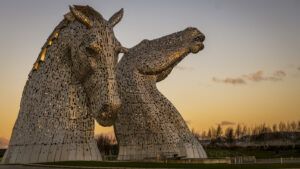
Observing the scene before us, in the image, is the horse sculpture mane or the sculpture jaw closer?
the horse sculpture mane

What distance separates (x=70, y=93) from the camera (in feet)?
64.8

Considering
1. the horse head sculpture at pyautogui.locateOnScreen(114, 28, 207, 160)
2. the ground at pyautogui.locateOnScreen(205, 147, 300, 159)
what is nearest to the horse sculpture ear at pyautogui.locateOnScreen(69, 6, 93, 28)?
the horse head sculpture at pyautogui.locateOnScreen(114, 28, 207, 160)

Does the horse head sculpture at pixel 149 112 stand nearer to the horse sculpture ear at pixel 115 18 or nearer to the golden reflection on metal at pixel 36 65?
the horse sculpture ear at pixel 115 18

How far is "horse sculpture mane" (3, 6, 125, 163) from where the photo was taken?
724 inches

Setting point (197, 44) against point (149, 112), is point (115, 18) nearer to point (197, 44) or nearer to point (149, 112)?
point (149, 112)

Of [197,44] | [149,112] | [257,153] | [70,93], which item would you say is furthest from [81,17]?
[257,153]

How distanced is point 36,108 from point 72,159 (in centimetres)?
290

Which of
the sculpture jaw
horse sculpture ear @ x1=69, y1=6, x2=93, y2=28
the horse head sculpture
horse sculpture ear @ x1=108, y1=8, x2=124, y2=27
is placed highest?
the sculpture jaw

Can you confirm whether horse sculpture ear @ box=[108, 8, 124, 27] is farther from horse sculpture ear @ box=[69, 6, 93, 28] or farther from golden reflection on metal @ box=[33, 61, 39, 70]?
golden reflection on metal @ box=[33, 61, 39, 70]

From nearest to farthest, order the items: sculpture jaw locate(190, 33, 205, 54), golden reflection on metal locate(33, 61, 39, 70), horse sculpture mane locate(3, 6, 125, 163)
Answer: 1. horse sculpture mane locate(3, 6, 125, 163)
2. golden reflection on metal locate(33, 61, 39, 70)
3. sculpture jaw locate(190, 33, 205, 54)

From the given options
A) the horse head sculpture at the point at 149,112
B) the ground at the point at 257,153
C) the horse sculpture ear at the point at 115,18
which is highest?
the horse sculpture ear at the point at 115,18

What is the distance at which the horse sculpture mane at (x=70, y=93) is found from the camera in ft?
60.3

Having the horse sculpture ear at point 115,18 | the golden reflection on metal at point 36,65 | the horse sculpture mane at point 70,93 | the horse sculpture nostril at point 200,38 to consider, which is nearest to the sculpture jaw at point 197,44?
the horse sculpture nostril at point 200,38

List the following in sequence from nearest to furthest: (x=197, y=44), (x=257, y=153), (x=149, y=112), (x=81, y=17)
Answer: (x=81, y=17), (x=149, y=112), (x=197, y=44), (x=257, y=153)
